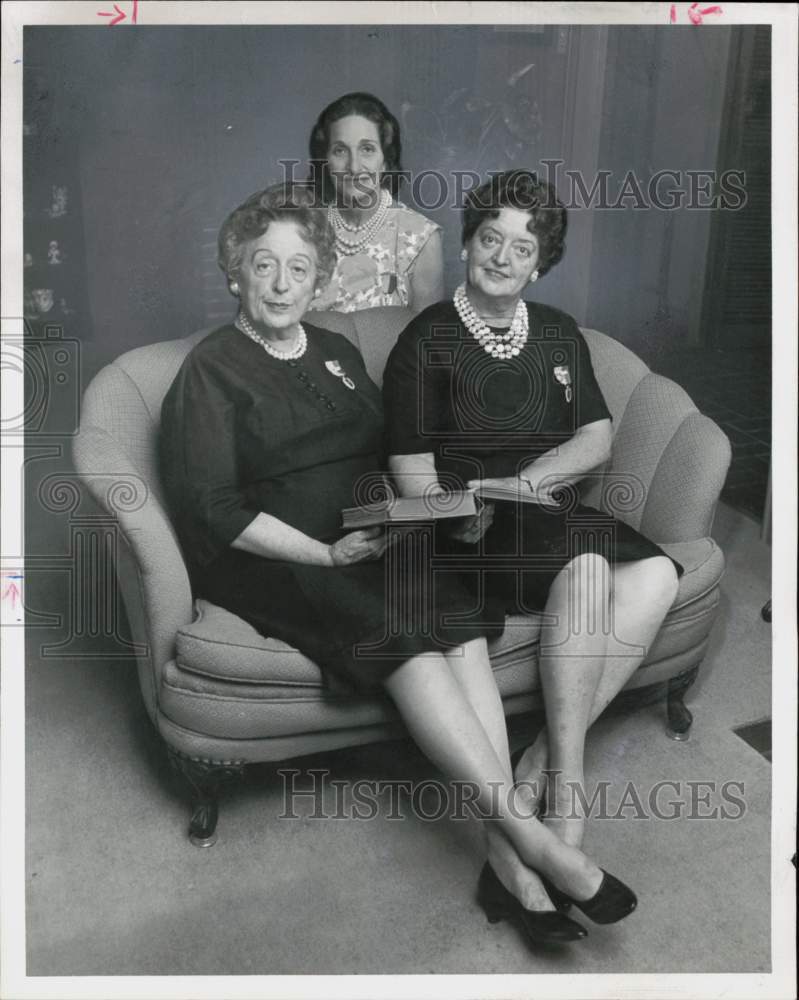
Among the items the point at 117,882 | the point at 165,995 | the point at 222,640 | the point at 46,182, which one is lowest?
the point at 165,995

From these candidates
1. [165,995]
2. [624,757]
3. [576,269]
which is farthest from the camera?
[624,757]

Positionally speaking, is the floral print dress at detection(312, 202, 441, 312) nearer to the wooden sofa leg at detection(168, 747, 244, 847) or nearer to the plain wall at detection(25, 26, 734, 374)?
the plain wall at detection(25, 26, 734, 374)

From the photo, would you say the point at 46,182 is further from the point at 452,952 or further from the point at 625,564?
the point at 452,952

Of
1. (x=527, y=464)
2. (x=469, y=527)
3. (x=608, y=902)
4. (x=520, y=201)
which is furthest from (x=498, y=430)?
(x=608, y=902)

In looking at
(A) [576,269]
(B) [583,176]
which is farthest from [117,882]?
(B) [583,176]

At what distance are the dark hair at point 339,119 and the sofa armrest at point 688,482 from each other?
790mm

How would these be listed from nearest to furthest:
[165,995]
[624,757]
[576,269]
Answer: [165,995] < [576,269] < [624,757]

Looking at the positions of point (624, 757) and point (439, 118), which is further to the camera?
point (624, 757)

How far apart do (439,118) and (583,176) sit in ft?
0.94

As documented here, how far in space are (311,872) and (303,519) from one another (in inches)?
25.9

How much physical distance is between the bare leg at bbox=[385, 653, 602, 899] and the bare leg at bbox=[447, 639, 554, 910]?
0.02 m

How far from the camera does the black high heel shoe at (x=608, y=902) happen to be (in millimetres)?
1841

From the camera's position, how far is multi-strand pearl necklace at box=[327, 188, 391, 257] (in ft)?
6.58

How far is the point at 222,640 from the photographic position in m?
1.92
